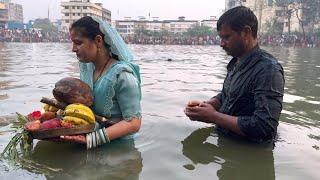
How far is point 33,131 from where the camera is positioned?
127 inches

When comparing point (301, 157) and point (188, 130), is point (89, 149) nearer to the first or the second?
point (188, 130)

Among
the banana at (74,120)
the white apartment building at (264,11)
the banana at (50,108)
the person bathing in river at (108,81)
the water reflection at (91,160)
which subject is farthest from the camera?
the white apartment building at (264,11)

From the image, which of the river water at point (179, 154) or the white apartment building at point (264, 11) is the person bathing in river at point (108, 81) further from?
the white apartment building at point (264, 11)

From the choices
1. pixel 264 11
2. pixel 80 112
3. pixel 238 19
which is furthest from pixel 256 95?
pixel 264 11

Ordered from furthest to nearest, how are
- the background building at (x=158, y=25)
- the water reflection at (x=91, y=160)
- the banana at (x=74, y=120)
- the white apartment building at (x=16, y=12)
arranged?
the white apartment building at (x=16, y=12)
the background building at (x=158, y=25)
the banana at (x=74, y=120)
the water reflection at (x=91, y=160)

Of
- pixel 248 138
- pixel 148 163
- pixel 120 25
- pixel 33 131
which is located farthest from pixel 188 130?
pixel 120 25

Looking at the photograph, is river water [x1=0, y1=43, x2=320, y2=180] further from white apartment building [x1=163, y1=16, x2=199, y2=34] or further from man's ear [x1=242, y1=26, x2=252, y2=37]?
white apartment building [x1=163, y1=16, x2=199, y2=34]

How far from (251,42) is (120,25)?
11254 centimetres

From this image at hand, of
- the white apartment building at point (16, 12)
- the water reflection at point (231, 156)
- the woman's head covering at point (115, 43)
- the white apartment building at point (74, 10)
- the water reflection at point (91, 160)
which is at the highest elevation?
the white apartment building at point (16, 12)

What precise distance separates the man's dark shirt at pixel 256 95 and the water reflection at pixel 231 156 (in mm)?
141

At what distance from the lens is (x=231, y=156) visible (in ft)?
12.0

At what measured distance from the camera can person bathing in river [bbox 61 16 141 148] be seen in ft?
11.3

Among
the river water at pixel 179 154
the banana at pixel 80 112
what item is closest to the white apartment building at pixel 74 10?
the river water at pixel 179 154

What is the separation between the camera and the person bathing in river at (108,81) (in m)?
3.46
